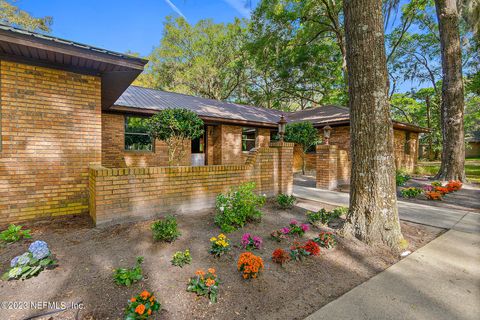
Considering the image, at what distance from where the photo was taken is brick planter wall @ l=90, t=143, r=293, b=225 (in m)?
3.54

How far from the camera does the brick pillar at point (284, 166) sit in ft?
19.7

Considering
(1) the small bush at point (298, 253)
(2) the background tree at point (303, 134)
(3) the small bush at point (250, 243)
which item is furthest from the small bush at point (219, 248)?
(2) the background tree at point (303, 134)

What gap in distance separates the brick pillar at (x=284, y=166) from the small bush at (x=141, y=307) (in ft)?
15.0

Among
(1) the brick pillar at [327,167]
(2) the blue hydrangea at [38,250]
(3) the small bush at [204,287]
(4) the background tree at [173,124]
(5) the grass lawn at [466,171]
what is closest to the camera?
(3) the small bush at [204,287]

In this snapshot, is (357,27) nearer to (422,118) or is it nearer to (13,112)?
(13,112)

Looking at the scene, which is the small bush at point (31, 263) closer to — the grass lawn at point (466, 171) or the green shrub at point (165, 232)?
the green shrub at point (165, 232)

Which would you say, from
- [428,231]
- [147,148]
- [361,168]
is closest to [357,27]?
[361,168]

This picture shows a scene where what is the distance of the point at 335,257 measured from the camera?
2.95m

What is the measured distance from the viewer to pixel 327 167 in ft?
26.5

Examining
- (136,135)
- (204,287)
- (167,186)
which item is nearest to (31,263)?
(204,287)

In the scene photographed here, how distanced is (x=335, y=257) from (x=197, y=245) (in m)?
1.86

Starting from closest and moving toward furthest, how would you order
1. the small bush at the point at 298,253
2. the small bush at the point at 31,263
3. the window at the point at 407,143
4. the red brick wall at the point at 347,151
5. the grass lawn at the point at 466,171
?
the small bush at the point at 31,263 → the small bush at the point at 298,253 → the red brick wall at the point at 347,151 → the grass lawn at the point at 466,171 → the window at the point at 407,143

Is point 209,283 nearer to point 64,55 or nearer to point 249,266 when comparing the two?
point 249,266

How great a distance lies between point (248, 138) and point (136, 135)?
6659 millimetres
